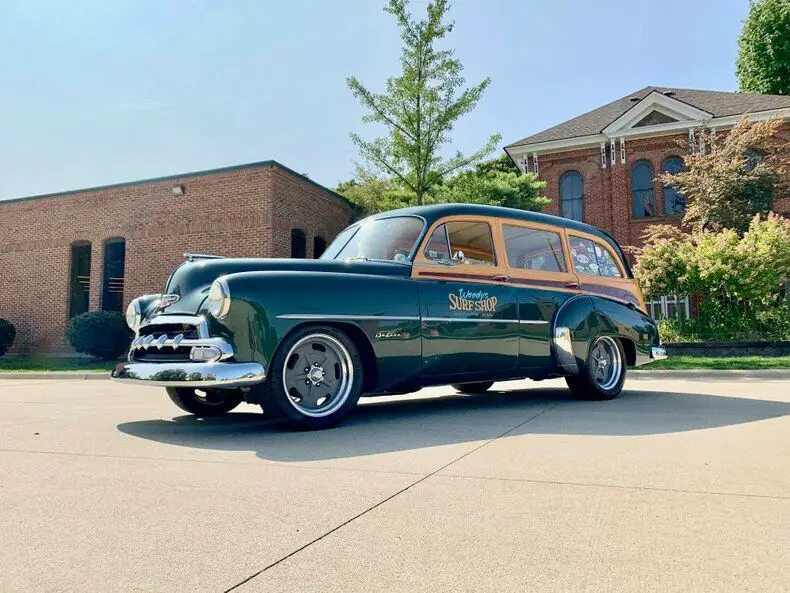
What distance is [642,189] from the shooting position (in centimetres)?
2738

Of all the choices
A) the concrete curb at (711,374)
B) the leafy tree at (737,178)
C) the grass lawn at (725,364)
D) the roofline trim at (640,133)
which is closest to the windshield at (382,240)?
the concrete curb at (711,374)

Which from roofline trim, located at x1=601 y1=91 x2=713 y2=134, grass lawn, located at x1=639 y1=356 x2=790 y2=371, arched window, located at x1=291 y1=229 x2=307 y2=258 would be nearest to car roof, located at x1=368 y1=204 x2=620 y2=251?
grass lawn, located at x1=639 y1=356 x2=790 y2=371

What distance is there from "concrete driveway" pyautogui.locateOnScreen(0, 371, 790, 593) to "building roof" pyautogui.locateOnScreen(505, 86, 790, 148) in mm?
24890

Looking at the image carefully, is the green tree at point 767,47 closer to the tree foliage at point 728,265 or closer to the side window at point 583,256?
the tree foliage at point 728,265

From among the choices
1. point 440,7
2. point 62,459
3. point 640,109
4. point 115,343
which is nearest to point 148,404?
point 62,459

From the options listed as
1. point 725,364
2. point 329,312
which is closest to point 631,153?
point 725,364

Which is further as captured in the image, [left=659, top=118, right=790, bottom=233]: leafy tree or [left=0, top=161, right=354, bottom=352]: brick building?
[left=659, top=118, right=790, bottom=233]: leafy tree

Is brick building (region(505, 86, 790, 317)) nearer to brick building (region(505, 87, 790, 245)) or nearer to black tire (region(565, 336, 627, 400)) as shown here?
brick building (region(505, 87, 790, 245))

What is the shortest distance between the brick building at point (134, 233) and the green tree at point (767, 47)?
3122 cm

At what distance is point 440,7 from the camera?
1689cm

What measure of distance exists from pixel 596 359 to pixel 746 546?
4824 millimetres

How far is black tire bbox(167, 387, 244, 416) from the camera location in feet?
18.7

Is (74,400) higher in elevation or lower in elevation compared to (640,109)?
lower

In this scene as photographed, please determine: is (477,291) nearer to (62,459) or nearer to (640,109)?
(62,459)
